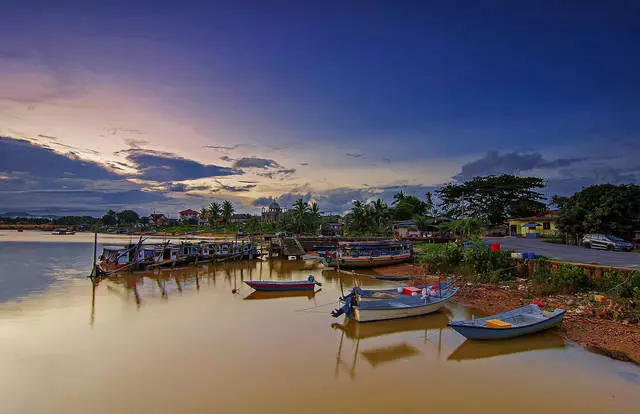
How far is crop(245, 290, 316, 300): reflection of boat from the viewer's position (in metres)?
18.8

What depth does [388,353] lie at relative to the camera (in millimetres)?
11133

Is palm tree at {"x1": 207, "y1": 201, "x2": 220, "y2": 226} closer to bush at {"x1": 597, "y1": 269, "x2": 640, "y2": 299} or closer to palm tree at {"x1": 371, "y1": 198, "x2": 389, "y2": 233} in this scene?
palm tree at {"x1": 371, "y1": 198, "x2": 389, "y2": 233}

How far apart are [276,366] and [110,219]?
138064 millimetres

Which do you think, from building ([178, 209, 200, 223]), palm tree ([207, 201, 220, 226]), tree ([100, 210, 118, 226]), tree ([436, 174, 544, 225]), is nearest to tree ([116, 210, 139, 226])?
tree ([100, 210, 118, 226])

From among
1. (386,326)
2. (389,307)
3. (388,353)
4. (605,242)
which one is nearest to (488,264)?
(389,307)

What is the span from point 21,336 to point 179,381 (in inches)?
294

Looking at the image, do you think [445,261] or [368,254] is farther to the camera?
[368,254]

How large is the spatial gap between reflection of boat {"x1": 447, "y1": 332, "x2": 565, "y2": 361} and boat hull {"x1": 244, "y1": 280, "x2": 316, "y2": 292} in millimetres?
9583

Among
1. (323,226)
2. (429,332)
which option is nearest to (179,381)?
(429,332)

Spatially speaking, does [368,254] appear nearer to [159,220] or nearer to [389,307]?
[389,307]

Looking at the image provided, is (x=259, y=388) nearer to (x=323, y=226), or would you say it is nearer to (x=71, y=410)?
(x=71, y=410)

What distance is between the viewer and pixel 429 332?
12906 millimetres

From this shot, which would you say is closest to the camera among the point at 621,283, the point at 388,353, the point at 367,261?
the point at 388,353

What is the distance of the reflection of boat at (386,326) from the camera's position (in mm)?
12820
